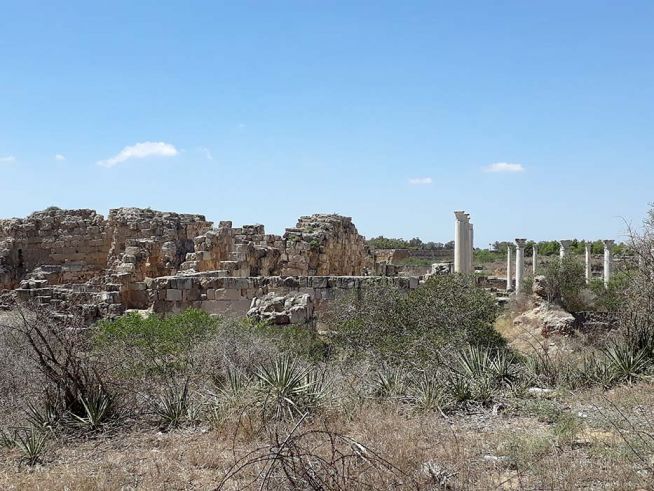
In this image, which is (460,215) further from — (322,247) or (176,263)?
(176,263)

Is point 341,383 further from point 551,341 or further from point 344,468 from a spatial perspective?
point 551,341

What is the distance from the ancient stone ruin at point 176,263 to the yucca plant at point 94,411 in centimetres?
512

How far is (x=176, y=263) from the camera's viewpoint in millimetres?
22750

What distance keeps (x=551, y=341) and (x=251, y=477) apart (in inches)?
491

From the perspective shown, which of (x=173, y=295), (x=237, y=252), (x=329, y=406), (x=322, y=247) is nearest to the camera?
(x=329, y=406)

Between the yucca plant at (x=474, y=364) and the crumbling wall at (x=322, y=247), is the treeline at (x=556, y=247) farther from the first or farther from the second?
the yucca plant at (x=474, y=364)

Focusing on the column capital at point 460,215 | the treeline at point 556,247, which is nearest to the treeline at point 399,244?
the treeline at point 556,247

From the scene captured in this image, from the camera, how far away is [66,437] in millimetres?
6809

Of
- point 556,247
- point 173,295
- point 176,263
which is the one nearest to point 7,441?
point 173,295

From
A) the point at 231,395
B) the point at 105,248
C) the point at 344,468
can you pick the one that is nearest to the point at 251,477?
the point at 344,468

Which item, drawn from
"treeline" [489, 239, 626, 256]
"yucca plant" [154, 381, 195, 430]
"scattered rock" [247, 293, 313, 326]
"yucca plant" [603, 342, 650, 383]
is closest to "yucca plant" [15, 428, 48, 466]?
"yucca plant" [154, 381, 195, 430]

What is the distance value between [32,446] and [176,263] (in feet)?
54.9

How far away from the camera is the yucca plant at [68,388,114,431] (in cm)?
705

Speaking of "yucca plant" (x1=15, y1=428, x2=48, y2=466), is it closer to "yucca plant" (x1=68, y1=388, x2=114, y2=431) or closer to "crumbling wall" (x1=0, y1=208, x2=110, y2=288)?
"yucca plant" (x1=68, y1=388, x2=114, y2=431)
